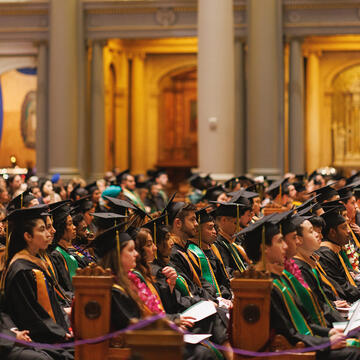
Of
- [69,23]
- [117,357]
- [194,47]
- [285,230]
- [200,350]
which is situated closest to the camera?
[117,357]

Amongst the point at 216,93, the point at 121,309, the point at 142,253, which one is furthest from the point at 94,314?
the point at 216,93

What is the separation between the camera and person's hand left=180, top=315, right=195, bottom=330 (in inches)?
229

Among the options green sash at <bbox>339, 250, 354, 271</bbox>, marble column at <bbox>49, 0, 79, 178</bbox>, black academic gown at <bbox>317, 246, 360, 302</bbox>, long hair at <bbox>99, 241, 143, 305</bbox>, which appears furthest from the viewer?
marble column at <bbox>49, 0, 79, 178</bbox>

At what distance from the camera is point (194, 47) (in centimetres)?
2441

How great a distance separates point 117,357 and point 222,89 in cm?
1222

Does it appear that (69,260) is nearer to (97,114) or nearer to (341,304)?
(341,304)

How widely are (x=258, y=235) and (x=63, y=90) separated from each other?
15.0 m

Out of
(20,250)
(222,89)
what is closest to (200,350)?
(20,250)

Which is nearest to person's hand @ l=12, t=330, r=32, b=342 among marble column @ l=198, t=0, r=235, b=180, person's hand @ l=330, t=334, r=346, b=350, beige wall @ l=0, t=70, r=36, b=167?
person's hand @ l=330, t=334, r=346, b=350

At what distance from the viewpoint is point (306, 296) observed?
598 cm

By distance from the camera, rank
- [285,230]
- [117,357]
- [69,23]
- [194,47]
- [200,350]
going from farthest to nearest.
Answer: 1. [194,47]
2. [69,23]
3. [285,230]
4. [200,350]
5. [117,357]

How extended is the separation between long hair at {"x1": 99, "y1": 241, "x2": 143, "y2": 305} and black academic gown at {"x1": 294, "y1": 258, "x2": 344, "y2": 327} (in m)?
1.53

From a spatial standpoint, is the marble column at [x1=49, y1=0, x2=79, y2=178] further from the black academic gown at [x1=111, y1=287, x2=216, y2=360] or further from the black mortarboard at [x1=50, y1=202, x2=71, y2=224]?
the black academic gown at [x1=111, y1=287, x2=216, y2=360]

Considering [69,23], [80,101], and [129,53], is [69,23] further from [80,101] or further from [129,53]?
[129,53]
